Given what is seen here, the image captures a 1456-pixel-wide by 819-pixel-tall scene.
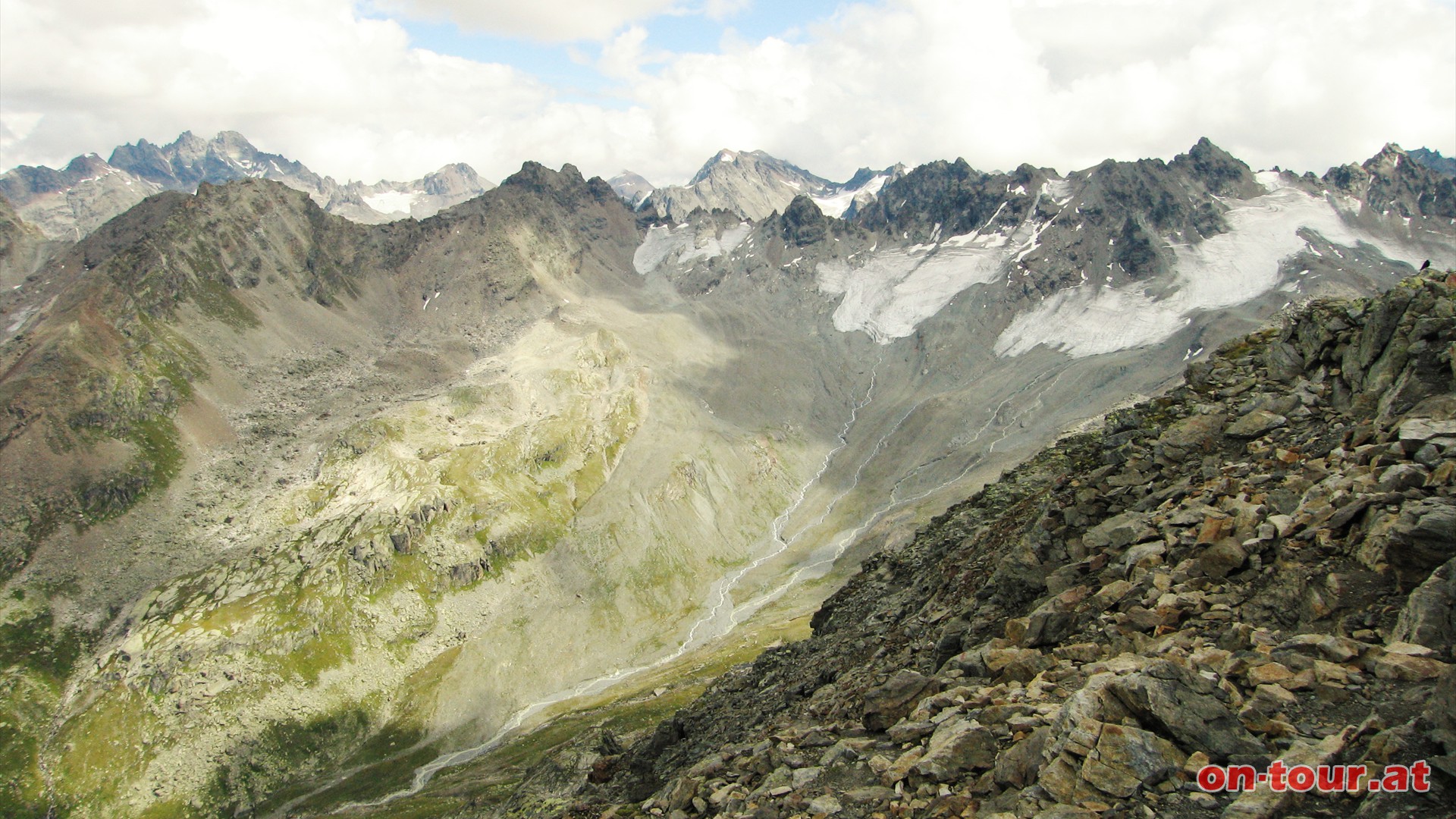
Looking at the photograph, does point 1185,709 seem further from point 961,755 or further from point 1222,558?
point 1222,558

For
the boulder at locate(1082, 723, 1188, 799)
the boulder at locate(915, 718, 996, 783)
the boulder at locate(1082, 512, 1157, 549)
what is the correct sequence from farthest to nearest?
1. the boulder at locate(1082, 512, 1157, 549)
2. the boulder at locate(915, 718, 996, 783)
3. the boulder at locate(1082, 723, 1188, 799)

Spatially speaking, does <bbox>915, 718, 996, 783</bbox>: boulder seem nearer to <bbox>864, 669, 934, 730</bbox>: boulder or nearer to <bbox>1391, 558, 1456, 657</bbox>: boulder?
<bbox>864, 669, 934, 730</bbox>: boulder

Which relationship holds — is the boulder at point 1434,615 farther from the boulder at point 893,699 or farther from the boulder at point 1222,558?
the boulder at point 893,699

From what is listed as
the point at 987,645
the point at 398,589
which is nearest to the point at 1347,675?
the point at 987,645

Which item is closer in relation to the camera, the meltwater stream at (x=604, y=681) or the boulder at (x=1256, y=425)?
the boulder at (x=1256, y=425)

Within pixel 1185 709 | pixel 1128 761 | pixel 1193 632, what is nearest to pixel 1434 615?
pixel 1193 632

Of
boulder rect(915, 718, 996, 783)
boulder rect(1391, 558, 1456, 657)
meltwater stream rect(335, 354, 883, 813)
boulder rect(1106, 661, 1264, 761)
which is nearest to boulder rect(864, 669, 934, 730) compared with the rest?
boulder rect(915, 718, 996, 783)

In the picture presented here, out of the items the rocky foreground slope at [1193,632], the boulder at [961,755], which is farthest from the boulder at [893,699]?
the boulder at [961,755]

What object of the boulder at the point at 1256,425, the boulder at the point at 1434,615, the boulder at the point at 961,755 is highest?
the boulder at the point at 1256,425

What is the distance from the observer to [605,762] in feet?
130

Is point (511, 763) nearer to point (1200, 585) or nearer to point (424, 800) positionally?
point (424, 800)

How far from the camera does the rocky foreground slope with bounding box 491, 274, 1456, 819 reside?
13.1 m

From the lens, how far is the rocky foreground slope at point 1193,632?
1306cm

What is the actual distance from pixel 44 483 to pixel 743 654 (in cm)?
16286
